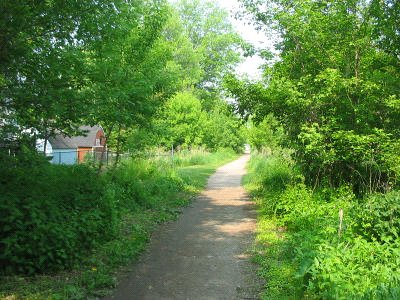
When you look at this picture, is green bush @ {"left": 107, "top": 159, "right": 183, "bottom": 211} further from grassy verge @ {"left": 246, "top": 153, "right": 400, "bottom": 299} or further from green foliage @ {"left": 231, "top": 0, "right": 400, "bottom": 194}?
green foliage @ {"left": 231, "top": 0, "right": 400, "bottom": 194}

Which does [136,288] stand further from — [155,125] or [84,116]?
[155,125]

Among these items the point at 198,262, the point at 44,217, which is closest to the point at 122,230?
the point at 198,262

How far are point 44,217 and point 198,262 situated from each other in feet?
8.63

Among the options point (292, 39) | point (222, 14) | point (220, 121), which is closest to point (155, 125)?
point (292, 39)

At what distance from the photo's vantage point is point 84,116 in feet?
22.2

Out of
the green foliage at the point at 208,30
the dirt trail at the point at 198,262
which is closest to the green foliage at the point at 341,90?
the dirt trail at the point at 198,262

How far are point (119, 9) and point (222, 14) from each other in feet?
174

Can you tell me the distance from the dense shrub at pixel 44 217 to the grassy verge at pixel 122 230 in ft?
0.70

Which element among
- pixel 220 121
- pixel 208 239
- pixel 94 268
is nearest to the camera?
pixel 94 268

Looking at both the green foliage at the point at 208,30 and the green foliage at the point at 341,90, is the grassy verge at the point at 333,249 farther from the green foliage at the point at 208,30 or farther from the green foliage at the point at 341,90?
the green foliage at the point at 208,30

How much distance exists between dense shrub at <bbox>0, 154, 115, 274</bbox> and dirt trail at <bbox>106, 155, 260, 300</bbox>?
1.03m

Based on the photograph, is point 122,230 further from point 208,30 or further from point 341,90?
point 208,30

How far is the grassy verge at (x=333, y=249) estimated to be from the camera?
15.3 feet

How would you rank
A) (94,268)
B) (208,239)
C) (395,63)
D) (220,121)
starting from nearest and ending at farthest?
(94,268), (208,239), (395,63), (220,121)
